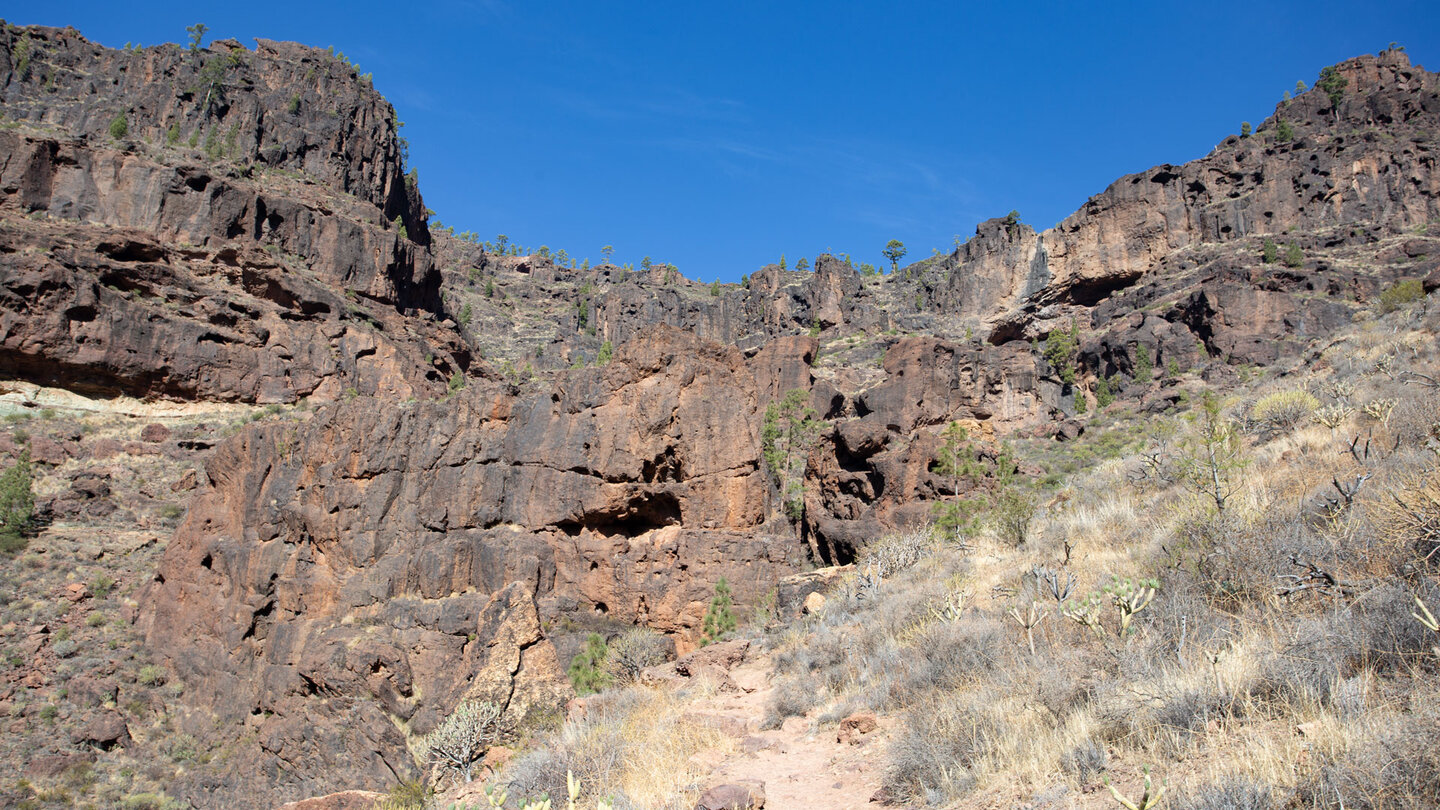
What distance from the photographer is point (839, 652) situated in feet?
34.1

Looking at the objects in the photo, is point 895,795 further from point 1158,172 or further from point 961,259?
point 961,259

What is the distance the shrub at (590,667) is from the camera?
1567 centimetres

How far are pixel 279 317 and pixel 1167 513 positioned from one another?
4560cm

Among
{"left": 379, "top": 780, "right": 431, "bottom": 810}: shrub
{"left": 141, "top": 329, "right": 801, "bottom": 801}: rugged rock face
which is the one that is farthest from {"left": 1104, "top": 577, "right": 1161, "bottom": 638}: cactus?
{"left": 141, "top": 329, "right": 801, "bottom": 801}: rugged rock face

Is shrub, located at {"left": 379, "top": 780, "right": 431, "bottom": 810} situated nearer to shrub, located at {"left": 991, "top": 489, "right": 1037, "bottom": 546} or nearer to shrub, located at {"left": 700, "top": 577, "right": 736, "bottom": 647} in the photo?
shrub, located at {"left": 700, "top": 577, "right": 736, "bottom": 647}

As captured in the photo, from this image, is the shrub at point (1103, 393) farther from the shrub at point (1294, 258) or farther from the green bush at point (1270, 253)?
the green bush at point (1270, 253)

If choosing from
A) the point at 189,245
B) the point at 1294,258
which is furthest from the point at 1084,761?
the point at 1294,258

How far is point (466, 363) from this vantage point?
52906 mm

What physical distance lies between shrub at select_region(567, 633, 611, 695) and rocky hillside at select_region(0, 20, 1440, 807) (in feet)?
1.31

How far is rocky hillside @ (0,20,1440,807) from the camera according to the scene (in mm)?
18781

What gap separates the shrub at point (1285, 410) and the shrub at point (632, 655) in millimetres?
12282

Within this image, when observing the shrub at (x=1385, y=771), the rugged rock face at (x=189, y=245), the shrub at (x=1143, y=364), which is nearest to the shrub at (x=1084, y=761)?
the shrub at (x=1385, y=771)

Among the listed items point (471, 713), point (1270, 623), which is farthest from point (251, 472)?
point (1270, 623)

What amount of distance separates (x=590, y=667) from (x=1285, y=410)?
14.0 m
